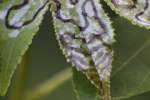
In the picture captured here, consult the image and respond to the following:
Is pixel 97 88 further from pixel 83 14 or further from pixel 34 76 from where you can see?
pixel 34 76

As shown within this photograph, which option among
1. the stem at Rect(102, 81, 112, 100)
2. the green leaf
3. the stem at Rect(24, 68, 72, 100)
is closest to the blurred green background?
the stem at Rect(24, 68, 72, 100)

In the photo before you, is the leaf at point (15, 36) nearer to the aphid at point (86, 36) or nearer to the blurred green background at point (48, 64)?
the aphid at point (86, 36)

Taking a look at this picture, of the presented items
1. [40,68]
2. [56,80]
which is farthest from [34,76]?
[56,80]

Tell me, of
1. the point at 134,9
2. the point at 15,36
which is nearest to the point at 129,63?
the point at 134,9

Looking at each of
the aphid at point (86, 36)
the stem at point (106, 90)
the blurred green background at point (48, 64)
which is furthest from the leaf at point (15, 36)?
the blurred green background at point (48, 64)

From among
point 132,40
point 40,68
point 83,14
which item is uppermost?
point 83,14

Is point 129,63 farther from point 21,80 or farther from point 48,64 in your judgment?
point 48,64
